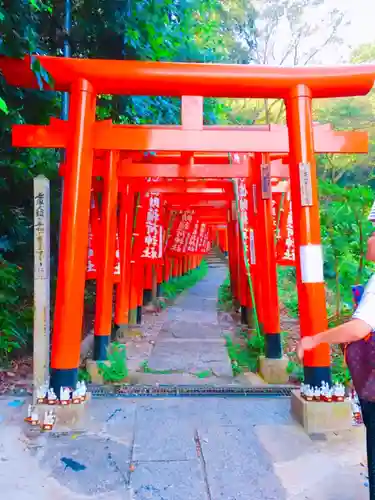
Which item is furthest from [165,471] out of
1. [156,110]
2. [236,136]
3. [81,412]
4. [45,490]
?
[156,110]

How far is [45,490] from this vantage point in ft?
10.3

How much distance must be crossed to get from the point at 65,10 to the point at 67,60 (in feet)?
7.49

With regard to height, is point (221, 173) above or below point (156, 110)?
below

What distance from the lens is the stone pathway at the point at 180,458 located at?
313cm

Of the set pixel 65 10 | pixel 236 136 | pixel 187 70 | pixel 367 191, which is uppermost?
pixel 65 10

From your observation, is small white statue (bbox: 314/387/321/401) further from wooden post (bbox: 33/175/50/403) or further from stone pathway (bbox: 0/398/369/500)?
wooden post (bbox: 33/175/50/403)

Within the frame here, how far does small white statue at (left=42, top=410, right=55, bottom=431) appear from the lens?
4.08 m

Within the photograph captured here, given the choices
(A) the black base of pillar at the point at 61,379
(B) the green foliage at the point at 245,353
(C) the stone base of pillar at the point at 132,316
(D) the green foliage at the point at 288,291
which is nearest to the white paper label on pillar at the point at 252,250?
(B) the green foliage at the point at 245,353

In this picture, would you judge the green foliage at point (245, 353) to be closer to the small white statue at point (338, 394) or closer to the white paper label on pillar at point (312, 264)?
the small white statue at point (338, 394)

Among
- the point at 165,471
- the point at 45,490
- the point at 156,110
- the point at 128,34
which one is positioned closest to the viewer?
the point at 45,490

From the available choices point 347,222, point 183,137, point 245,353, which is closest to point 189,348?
point 245,353

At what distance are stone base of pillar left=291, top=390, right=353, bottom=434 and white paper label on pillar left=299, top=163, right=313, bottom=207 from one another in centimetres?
189

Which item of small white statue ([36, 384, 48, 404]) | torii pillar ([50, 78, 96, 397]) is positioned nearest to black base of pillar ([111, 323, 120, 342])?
torii pillar ([50, 78, 96, 397])

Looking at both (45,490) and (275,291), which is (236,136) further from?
(45,490)
